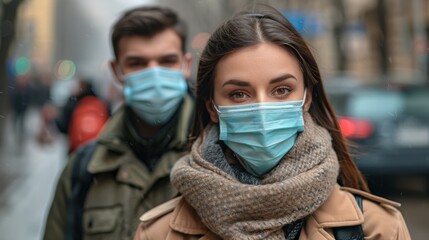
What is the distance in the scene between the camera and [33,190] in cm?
1255

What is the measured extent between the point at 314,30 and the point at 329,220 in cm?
2233

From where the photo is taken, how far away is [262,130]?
222 cm

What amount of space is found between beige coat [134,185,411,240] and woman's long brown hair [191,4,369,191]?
24 cm

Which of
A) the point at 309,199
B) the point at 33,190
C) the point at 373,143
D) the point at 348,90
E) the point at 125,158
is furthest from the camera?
the point at 33,190

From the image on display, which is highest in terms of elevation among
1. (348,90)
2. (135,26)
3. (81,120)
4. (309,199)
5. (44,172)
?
(135,26)

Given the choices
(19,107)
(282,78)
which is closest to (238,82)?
(282,78)

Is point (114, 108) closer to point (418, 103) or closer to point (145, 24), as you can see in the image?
point (418, 103)

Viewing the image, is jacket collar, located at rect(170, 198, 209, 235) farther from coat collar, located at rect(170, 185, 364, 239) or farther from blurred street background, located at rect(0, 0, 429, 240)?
blurred street background, located at rect(0, 0, 429, 240)

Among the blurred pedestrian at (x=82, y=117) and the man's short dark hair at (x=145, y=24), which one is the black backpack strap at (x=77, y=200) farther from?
the blurred pedestrian at (x=82, y=117)

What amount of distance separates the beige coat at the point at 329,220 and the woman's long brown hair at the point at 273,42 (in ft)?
0.79

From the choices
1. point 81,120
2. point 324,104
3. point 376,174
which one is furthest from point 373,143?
point 324,104

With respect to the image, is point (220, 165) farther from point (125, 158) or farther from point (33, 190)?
point (33, 190)

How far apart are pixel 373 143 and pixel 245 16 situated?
770cm

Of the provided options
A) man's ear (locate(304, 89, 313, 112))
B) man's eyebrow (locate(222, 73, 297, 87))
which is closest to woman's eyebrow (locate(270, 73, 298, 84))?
man's eyebrow (locate(222, 73, 297, 87))
